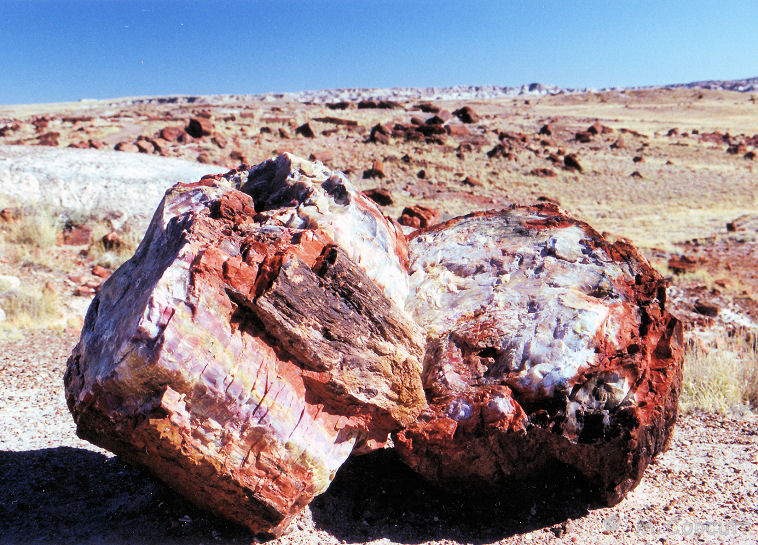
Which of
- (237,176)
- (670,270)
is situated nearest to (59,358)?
(237,176)

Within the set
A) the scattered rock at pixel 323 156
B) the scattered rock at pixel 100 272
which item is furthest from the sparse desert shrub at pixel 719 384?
the scattered rock at pixel 323 156

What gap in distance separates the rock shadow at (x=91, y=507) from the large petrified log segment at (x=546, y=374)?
117 cm

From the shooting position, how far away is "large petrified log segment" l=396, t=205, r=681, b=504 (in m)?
3.33

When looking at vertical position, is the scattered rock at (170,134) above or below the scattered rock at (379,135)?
above

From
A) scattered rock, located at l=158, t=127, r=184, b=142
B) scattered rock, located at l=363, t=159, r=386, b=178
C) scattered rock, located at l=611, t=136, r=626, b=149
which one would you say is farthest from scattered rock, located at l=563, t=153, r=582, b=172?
scattered rock, located at l=158, t=127, r=184, b=142

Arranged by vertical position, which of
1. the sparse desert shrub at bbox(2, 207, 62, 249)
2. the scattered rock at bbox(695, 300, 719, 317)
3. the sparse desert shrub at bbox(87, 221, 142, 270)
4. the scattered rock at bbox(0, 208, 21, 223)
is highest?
the scattered rock at bbox(0, 208, 21, 223)

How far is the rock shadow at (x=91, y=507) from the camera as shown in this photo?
10.3 feet

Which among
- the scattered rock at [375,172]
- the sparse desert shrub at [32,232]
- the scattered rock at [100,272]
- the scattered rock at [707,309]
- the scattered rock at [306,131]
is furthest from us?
the scattered rock at [306,131]

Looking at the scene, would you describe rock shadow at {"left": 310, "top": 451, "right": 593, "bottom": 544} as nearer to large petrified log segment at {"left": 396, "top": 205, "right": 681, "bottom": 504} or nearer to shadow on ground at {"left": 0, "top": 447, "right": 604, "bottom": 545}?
shadow on ground at {"left": 0, "top": 447, "right": 604, "bottom": 545}

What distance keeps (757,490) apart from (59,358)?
5.70 meters

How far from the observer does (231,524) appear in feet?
10.6

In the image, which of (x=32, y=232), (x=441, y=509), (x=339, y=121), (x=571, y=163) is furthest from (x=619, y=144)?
(x=441, y=509)

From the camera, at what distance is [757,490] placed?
390 cm

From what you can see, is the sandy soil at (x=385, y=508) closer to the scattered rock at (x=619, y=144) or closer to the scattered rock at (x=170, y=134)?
the scattered rock at (x=170, y=134)
